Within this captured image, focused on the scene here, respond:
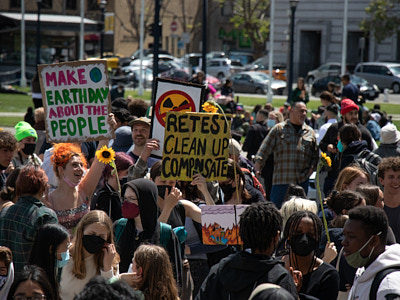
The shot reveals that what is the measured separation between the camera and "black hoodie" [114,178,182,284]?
5.25 m

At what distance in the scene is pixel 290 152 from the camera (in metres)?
9.83

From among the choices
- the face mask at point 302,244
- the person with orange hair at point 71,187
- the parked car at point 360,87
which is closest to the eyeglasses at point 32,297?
the face mask at point 302,244

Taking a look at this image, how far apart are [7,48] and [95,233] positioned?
46607mm

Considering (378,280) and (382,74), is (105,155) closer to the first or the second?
(378,280)

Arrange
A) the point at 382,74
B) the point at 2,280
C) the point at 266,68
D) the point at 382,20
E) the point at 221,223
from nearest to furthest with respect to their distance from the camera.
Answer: the point at 2,280
the point at 221,223
the point at 382,74
the point at 382,20
the point at 266,68

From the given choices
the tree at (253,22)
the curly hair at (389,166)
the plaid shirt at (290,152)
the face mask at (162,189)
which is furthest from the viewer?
the tree at (253,22)

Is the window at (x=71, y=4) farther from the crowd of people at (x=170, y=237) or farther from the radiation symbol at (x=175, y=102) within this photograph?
the radiation symbol at (x=175, y=102)

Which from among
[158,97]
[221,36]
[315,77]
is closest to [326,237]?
[158,97]

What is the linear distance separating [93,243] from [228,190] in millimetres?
2134

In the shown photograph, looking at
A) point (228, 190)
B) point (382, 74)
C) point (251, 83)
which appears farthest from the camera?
point (382, 74)

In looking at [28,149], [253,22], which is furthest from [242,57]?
[28,149]

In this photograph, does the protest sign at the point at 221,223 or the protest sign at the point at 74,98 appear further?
the protest sign at the point at 74,98

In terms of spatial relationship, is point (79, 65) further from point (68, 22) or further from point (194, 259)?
point (68, 22)

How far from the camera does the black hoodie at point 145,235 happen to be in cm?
525
